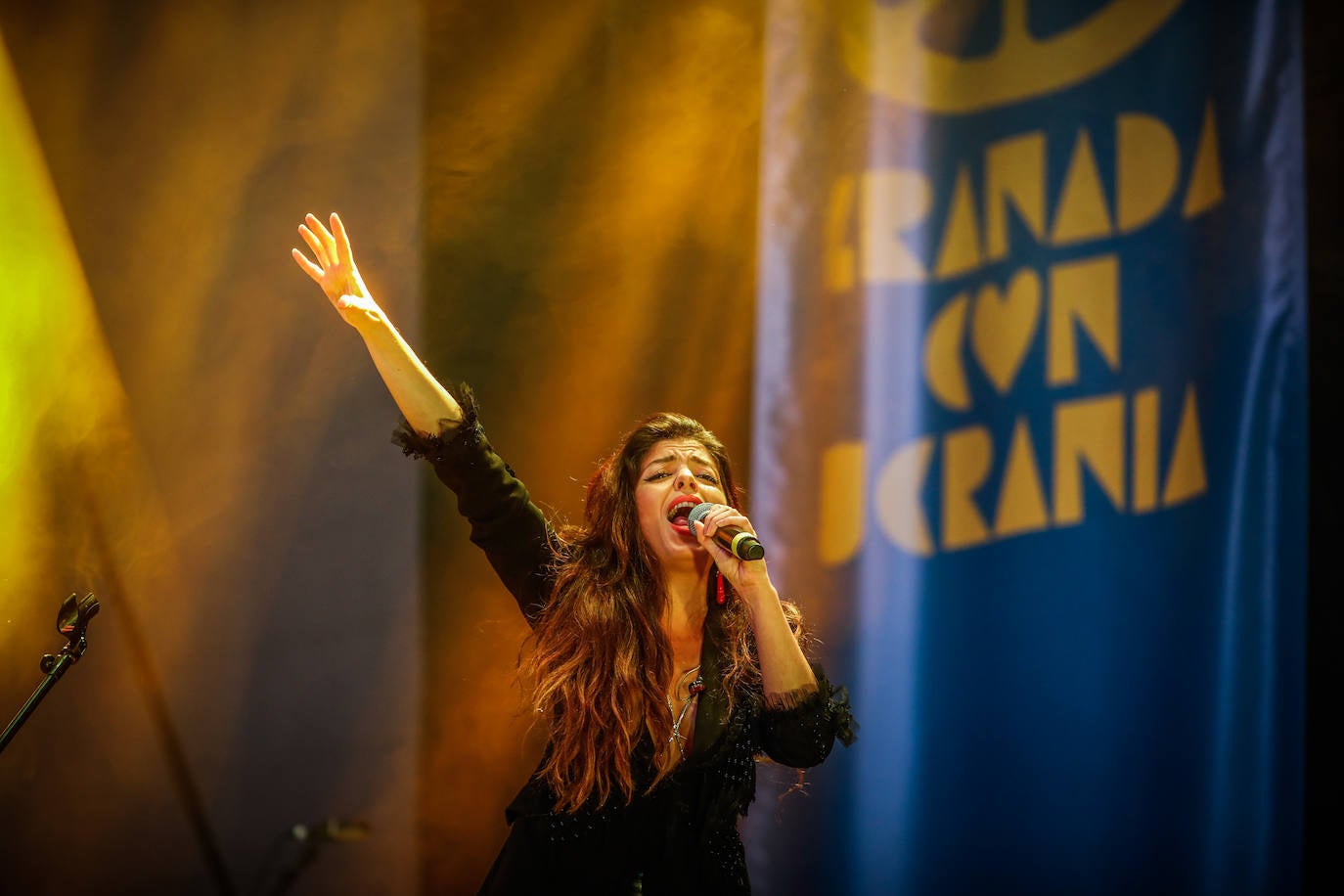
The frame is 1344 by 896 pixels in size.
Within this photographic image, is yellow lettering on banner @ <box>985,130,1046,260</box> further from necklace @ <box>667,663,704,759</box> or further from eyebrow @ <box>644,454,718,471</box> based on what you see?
necklace @ <box>667,663,704,759</box>

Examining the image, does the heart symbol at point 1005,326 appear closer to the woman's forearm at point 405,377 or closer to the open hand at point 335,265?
the woman's forearm at point 405,377

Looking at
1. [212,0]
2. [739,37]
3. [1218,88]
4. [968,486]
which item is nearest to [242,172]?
[212,0]

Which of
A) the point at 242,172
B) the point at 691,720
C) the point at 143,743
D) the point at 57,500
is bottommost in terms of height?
the point at 143,743

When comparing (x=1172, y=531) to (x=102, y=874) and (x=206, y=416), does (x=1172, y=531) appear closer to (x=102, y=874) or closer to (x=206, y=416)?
(x=206, y=416)

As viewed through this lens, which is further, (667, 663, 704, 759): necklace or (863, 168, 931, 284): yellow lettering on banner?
(863, 168, 931, 284): yellow lettering on banner

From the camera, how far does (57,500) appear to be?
6.59 feet

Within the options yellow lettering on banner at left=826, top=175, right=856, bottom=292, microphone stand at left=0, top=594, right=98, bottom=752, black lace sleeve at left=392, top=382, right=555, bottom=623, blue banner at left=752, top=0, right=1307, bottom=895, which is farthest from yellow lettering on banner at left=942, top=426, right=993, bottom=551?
microphone stand at left=0, top=594, right=98, bottom=752

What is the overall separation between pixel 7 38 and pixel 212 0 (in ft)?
1.26

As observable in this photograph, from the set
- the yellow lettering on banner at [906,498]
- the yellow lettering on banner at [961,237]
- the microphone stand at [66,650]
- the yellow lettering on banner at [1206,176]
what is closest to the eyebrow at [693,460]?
the yellow lettering on banner at [906,498]

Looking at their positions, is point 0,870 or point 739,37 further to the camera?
point 739,37

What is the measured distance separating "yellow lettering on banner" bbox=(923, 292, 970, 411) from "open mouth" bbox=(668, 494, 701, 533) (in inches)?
31.3

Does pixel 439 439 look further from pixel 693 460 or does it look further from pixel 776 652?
pixel 776 652

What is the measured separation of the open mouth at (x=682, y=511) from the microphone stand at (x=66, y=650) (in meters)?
0.90

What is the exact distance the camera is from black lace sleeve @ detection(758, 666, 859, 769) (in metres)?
1.60
